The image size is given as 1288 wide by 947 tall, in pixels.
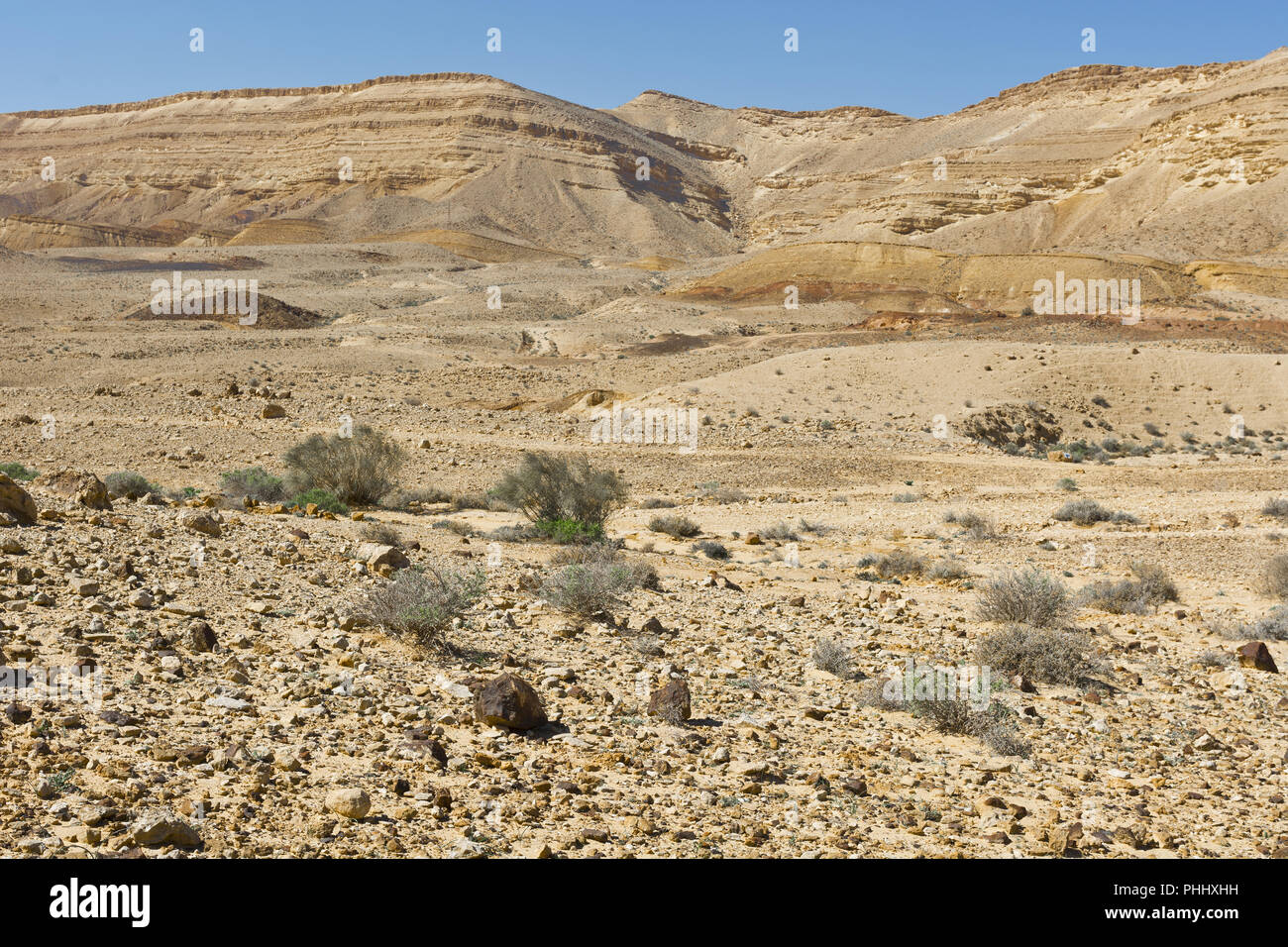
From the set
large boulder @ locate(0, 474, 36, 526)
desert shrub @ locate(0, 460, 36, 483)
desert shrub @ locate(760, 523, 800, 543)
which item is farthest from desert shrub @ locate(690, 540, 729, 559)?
desert shrub @ locate(0, 460, 36, 483)

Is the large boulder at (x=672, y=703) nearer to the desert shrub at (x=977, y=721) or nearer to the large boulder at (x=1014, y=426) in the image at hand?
the desert shrub at (x=977, y=721)

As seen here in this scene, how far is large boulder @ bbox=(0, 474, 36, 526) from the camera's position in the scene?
310 inches

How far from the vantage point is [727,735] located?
229 inches

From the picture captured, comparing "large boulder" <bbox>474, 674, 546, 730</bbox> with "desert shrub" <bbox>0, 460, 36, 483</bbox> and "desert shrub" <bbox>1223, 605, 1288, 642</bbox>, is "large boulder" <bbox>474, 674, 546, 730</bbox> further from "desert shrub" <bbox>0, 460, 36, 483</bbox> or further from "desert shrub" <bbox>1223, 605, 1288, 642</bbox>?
"desert shrub" <bbox>0, 460, 36, 483</bbox>

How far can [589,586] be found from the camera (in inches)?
311

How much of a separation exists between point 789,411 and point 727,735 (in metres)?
19.5

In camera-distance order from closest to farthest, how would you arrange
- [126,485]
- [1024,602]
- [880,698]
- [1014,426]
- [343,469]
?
[880,698] → [1024,602] → [126,485] → [343,469] → [1014,426]

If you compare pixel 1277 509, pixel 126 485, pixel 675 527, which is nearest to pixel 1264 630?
pixel 675 527

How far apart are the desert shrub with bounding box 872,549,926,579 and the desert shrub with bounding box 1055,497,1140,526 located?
4.16 meters

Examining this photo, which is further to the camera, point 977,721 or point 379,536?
point 379,536

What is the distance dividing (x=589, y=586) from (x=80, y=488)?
5083mm

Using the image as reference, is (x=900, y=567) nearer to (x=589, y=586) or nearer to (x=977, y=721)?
(x=589, y=586)

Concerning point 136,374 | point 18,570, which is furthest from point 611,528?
point 136,374

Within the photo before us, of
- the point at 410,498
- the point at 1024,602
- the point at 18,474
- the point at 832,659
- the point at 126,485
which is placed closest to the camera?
the point at 832,659
